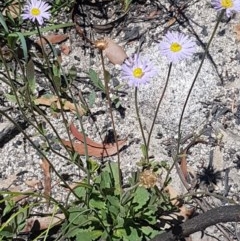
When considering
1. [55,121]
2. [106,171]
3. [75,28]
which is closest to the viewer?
[106,171]

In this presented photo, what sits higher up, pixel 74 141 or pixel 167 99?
pixel 167 99

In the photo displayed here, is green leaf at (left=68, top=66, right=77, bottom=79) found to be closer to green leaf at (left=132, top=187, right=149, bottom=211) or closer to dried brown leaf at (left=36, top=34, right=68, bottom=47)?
dried brown leaf at (left=36, top=34, right=68, bottom=47)

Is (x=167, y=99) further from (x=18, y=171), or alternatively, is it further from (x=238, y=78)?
(x=18, y=171)

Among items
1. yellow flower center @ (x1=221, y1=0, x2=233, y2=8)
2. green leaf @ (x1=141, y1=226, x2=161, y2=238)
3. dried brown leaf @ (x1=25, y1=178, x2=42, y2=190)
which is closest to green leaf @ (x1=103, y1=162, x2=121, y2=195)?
green leaf @ (x1=141, y1=226, x2=161, y2=238)

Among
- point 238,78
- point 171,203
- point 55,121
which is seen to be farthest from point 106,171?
point 238,78

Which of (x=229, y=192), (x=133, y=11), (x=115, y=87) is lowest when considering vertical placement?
(x=229, y=192)

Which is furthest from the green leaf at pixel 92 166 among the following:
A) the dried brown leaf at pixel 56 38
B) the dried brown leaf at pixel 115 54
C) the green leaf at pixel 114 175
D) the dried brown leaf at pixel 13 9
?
the dried brown leaf at pixel 13 9

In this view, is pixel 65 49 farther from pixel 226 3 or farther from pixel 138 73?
pixel 226 3

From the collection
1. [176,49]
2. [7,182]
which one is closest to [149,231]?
[7,182]
